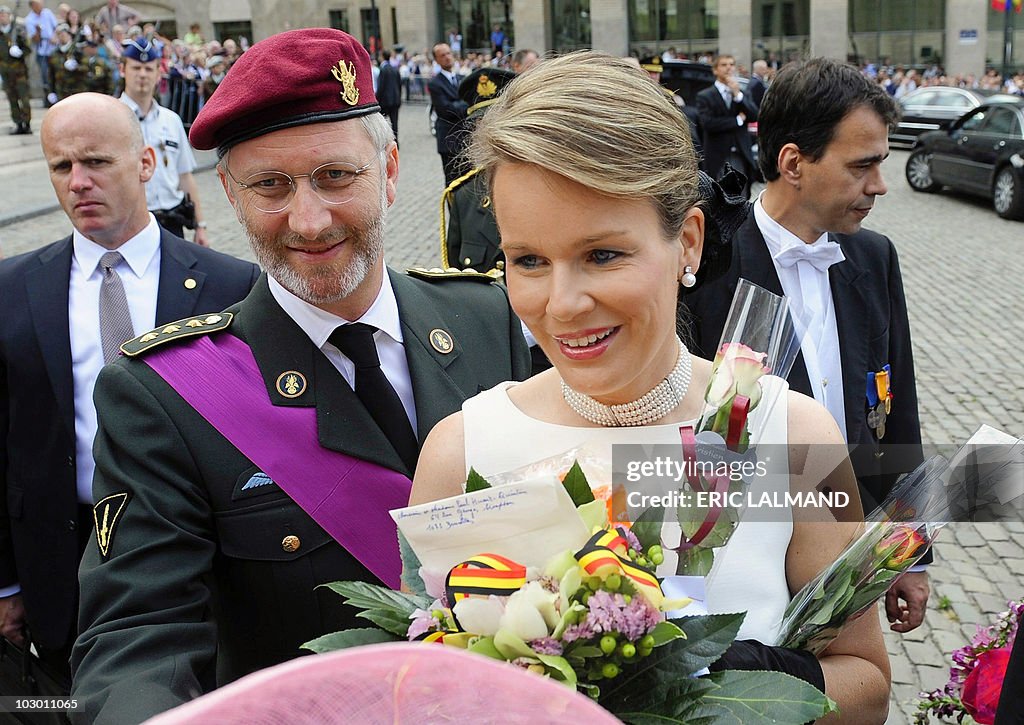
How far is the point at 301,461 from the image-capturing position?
2133 millimetres

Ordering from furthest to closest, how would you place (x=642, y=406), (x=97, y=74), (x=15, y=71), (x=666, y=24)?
(x=666, y=24), (x=15, y=71), (x=97, y=74), (x=642, y=406)

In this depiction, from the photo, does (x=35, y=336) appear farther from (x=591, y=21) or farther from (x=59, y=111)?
(x=591, y=21)

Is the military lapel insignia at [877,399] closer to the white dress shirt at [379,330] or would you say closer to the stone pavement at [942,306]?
the stone pavement at [942,306]

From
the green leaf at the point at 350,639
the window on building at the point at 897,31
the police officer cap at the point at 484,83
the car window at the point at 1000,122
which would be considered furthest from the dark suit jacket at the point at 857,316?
the window on building at the point at 897,31

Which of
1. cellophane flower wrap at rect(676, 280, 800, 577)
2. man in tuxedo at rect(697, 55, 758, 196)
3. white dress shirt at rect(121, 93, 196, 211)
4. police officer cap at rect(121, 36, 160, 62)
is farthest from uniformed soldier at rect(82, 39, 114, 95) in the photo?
cellophane flower wrap at rect(676, 280, 800, 577)

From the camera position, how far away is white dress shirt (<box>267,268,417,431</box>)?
7.45 feet

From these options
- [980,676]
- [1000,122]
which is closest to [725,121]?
[1000,122]

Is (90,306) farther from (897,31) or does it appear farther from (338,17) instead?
(338,17)

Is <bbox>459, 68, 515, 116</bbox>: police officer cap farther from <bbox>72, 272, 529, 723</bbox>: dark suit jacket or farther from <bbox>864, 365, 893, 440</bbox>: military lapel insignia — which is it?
<bbox>72, 272, 529, 723</bbox>: dark suit jacket

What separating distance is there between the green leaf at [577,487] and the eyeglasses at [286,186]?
1088 millimetres

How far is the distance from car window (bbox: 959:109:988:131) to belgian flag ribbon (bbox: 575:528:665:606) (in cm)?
1571

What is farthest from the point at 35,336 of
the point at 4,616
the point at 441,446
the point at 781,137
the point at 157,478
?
the point at 781,137

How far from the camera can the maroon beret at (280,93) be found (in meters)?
2.16

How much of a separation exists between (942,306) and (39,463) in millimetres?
8824
